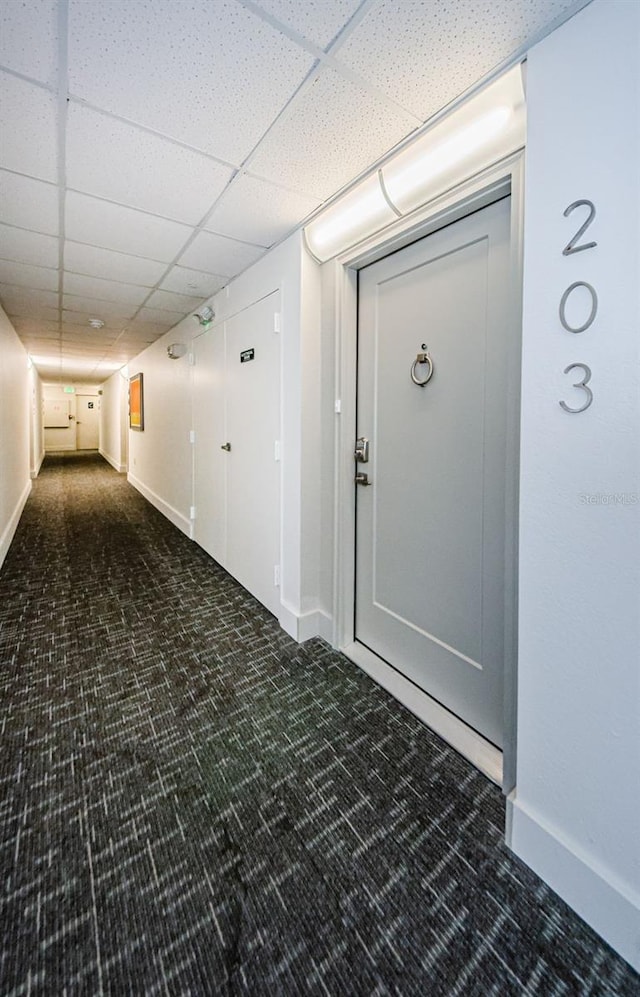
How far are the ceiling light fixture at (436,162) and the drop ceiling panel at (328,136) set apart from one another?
0.29 ft

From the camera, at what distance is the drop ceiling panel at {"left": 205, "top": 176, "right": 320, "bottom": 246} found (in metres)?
2.06

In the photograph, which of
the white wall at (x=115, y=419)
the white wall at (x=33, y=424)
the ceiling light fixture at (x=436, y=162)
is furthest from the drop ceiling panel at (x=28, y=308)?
the white wall at (x=115, y=419)

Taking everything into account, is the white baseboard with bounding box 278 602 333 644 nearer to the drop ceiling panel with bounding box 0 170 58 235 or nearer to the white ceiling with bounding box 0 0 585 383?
the white ceiling with bounding box 0 0 585 383

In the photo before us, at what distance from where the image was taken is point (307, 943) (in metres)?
1.10

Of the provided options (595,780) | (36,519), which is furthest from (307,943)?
(36,519)

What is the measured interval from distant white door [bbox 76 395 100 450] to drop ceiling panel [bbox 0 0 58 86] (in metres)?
15.5

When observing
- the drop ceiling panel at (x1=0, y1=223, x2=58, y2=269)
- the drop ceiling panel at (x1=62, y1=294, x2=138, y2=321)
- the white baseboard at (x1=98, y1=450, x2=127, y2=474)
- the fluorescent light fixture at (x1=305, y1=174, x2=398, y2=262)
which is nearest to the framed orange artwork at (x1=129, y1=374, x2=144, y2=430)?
the white baseboard at (x1=98, y1=450, x2=127, y2=474)

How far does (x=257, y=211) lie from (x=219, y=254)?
694 millimetres

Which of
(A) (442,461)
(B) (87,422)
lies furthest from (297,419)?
(B) (87,422)

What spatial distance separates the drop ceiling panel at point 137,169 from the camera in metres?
1.66

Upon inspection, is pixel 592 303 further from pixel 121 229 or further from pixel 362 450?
pixel 121 229

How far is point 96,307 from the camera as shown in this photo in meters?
4.16

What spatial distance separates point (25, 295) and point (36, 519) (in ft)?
9.28

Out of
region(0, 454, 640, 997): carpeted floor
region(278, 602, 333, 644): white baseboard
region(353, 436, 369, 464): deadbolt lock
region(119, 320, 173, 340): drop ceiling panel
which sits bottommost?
region(0, 454, 640, 997): carpeted floor
